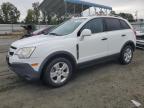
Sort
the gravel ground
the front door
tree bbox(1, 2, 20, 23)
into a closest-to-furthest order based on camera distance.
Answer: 1. the gravel ground
2. the front door
3. tree bbox(1, 2, 20, 23)

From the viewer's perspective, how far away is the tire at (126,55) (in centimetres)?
695

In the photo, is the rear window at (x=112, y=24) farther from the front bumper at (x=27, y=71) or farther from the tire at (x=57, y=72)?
the front bumper at (x=27, y=71)

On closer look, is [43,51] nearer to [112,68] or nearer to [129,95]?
[129,95]

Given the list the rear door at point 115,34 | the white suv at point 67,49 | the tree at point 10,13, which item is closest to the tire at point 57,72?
the white suv at point 67,49

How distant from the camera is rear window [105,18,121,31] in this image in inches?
253

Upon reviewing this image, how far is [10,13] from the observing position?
7331 centimetres

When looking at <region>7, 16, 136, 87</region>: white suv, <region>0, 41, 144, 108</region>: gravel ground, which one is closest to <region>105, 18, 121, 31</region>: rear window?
<region>7, 16, 136, 87</region>: white suv

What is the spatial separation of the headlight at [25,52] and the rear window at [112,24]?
278cm

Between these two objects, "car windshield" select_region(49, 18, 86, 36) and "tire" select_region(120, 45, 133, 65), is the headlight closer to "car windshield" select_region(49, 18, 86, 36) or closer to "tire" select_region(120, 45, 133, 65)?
"car windshield" select_region(49, 18, 86, 36)

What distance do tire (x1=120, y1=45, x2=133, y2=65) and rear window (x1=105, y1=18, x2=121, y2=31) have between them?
0.83 m

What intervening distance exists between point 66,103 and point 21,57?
5.01 feet

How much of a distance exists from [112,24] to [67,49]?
7.46 feet

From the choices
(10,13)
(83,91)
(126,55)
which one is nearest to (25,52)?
(83,91)

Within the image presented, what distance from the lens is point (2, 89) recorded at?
4.97 m
